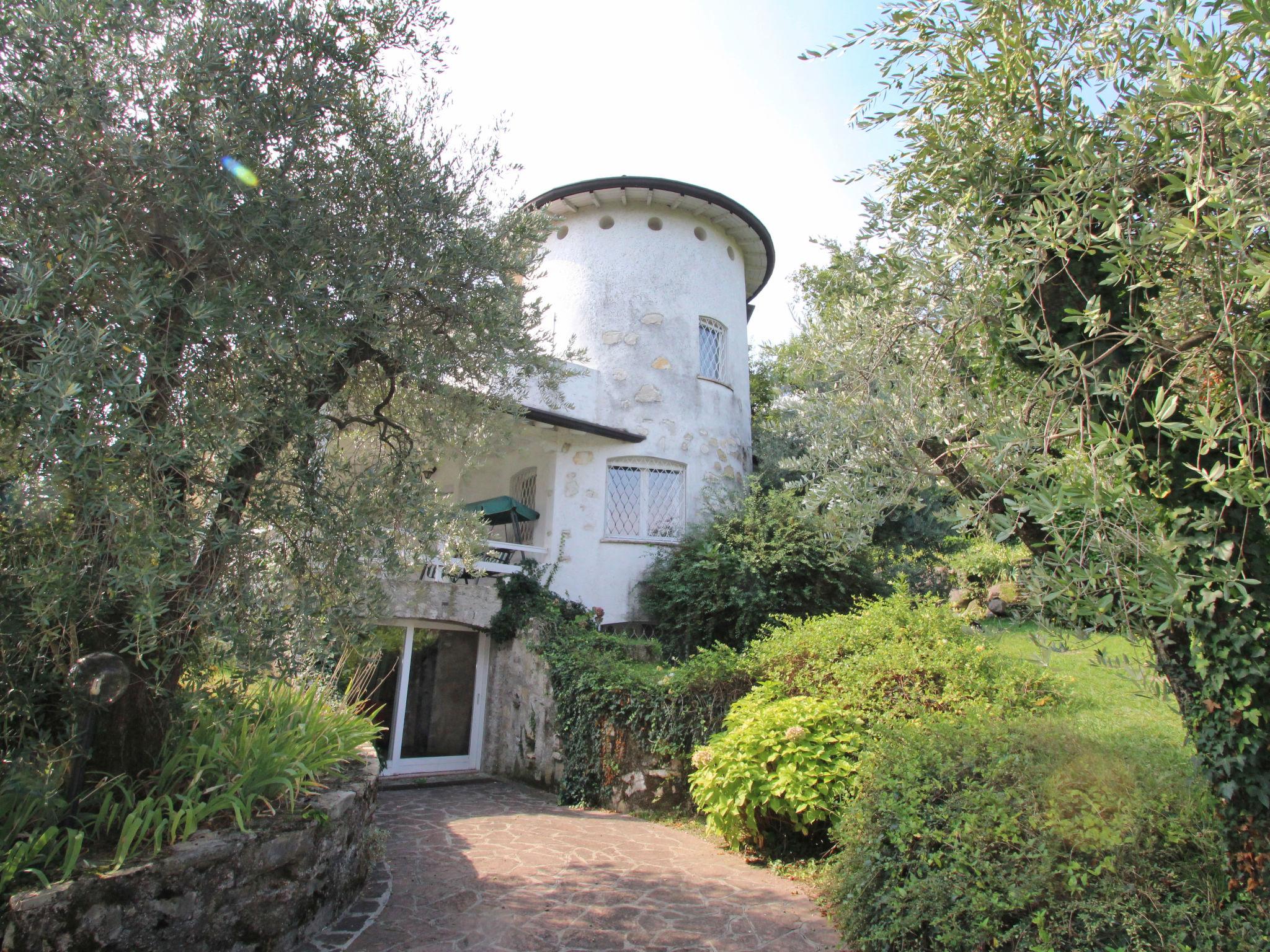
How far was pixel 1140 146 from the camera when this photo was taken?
3.79 meters

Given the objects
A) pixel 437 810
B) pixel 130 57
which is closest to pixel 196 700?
pixel 130 57

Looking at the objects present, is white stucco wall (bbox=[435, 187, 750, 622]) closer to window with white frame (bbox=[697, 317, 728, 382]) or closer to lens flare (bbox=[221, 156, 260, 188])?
window with white frame (bbox=[697, 317, 728, 382])

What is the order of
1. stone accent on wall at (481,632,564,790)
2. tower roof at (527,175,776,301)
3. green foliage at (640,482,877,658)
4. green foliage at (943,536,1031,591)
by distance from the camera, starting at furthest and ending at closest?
1. tower roof at (527,175,776,301)
2. green foliage at (943,536,1031,591)
3. green foliage at (640,482,877,658)
4. stone accent on wall at (481,632,564,790)

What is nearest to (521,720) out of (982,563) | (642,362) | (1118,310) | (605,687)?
(605,687)

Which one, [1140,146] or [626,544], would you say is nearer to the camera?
[1140,146]

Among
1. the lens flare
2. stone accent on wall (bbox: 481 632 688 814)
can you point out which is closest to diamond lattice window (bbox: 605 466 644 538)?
stone accent on wall (bbox: 481 632 688 814)

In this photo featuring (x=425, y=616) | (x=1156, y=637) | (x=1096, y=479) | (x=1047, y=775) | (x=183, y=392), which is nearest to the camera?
(x=1096, y=479)

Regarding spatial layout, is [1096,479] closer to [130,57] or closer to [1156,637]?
[1156,637]

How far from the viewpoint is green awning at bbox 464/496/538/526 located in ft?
38.7

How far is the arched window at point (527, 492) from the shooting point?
43.0ft

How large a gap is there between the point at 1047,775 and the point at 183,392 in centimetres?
551

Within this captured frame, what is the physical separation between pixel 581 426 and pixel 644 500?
75.6 inches

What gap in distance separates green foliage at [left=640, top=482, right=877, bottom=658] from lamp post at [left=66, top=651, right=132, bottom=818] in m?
8.37

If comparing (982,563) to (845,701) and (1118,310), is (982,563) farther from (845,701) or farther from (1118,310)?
(1118,310)
